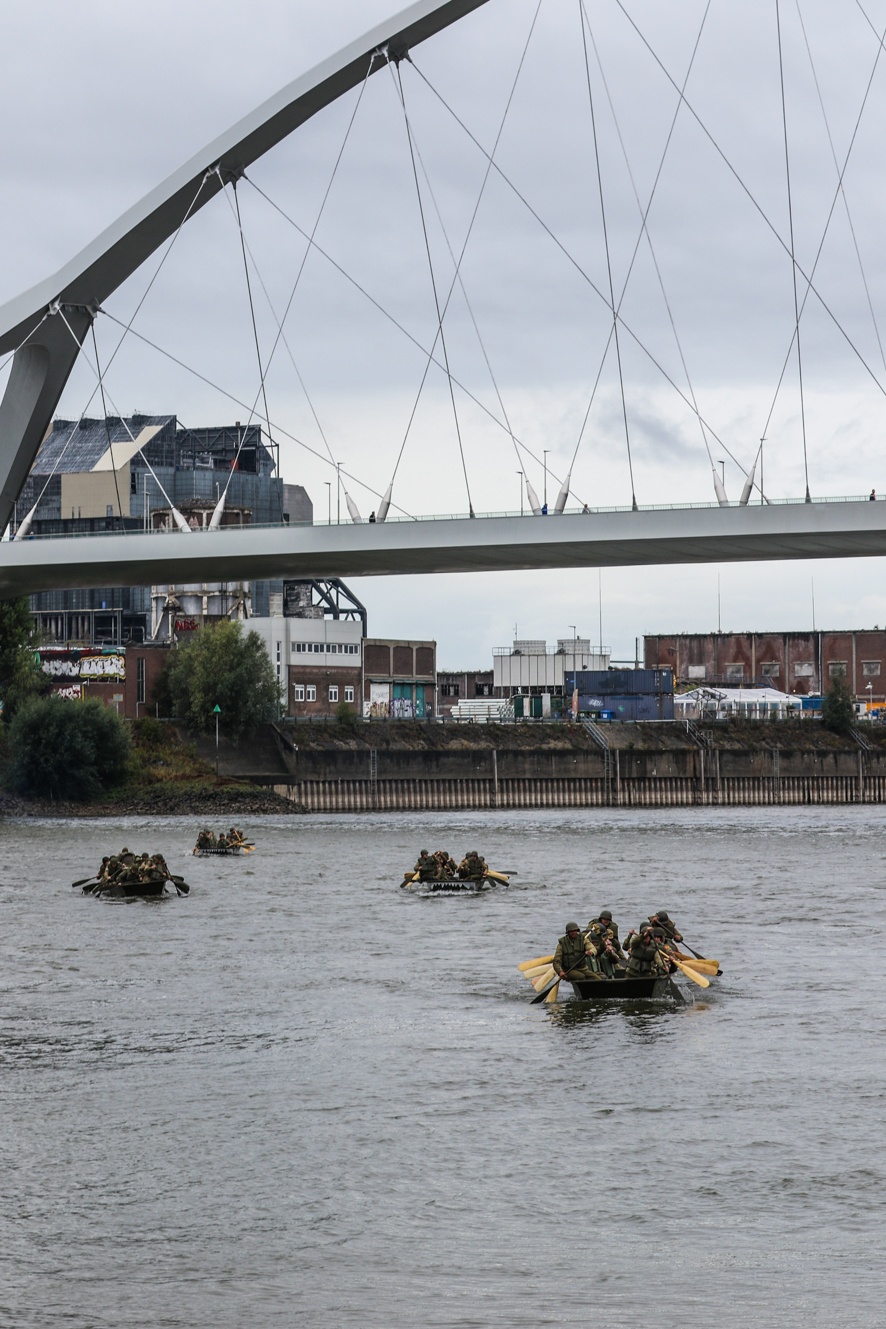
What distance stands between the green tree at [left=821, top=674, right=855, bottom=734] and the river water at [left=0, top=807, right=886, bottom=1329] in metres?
79.2

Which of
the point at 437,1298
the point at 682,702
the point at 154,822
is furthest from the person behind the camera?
the point at 682,702

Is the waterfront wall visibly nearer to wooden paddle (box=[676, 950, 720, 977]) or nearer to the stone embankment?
the stone embankment

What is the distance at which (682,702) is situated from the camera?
127125 millimetres

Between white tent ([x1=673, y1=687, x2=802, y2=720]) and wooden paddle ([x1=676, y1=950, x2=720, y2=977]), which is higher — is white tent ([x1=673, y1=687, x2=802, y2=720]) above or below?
above

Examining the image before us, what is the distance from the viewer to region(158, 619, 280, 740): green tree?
104000mm

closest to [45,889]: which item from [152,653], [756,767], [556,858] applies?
[556,858]

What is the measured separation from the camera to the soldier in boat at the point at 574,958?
28594 millimetres

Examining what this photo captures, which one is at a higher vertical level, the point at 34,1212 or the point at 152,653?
the point at 152,653

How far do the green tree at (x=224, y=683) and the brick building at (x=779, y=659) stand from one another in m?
46.6

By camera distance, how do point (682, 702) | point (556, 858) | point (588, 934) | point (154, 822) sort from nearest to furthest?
point (588, 934) < point (556, 858) < point (154, 822) < point (682, 702)

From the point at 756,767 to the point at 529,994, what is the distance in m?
83.3

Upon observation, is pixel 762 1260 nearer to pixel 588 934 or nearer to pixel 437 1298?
pixel 437 1298

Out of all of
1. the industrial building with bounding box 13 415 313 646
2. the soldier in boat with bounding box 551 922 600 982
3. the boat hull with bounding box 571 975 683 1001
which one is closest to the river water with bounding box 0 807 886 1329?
the boat hull with bounding box 571 975 683 1001

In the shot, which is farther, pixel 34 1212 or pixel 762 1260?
pixel 34 1212
